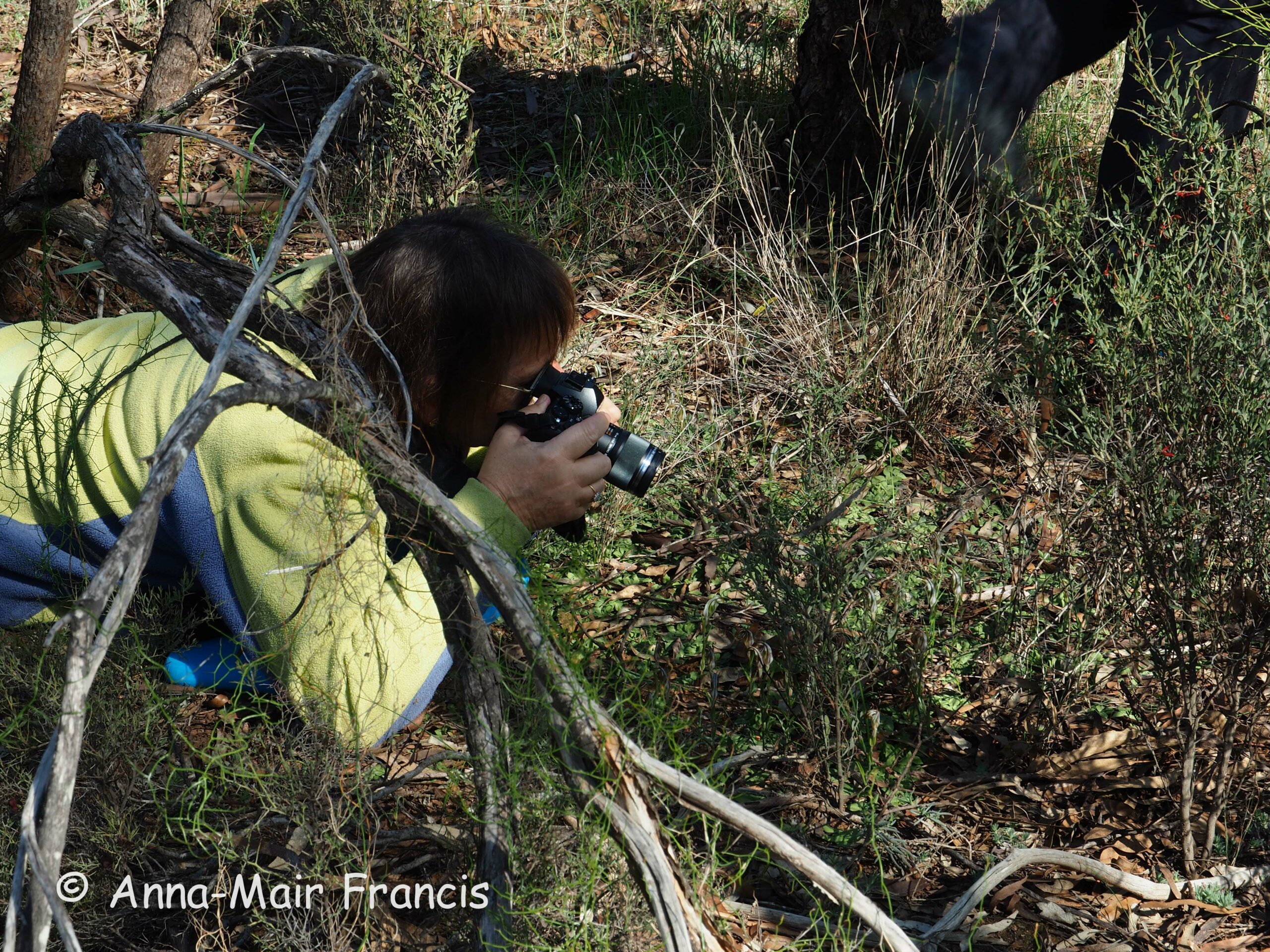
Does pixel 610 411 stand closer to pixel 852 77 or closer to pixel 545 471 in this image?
pixel 545 471

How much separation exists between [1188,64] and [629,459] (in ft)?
6.76

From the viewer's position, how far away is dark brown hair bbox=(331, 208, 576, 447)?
2.07m

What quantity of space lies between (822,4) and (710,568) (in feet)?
6.96

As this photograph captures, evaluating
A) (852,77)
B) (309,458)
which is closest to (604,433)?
(309,458)

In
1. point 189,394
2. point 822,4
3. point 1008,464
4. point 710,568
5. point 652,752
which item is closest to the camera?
point 652,752

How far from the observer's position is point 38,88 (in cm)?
324

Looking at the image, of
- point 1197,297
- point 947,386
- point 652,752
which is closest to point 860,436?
point 947,386

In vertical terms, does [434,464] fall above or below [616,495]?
above

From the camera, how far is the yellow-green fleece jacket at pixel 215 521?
1.96 m

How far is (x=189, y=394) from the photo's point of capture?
2.05 m

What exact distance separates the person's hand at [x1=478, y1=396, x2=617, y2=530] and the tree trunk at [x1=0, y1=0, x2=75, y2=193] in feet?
6.99

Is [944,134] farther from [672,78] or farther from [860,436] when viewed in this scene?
[672,78]

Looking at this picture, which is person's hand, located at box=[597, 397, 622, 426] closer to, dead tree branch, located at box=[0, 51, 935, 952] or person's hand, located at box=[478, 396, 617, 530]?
person's hand, located at box=[478, 396, 617, 530]

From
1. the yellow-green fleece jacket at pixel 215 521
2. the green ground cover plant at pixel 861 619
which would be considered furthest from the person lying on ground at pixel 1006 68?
the yellow-green fleece jacket at pixel 215 521
